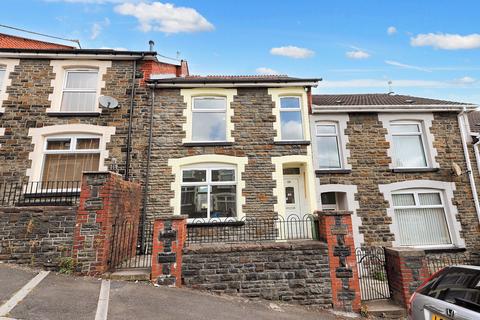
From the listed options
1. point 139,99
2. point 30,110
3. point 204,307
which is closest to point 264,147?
point 139,99

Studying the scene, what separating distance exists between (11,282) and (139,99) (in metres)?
6.13

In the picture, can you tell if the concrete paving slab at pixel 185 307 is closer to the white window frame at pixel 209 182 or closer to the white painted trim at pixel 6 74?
the white window frame at pixel 209 182

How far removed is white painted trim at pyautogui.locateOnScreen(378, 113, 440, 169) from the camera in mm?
9711

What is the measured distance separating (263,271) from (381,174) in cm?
643

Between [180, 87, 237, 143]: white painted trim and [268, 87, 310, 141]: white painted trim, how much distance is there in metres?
1.47

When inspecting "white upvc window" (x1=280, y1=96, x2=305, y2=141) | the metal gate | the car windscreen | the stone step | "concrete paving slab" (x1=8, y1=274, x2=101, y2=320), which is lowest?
the metal gate

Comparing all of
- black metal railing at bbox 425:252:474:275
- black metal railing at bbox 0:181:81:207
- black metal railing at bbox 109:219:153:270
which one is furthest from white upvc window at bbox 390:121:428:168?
black metal railing at bbox 0:181:81:207

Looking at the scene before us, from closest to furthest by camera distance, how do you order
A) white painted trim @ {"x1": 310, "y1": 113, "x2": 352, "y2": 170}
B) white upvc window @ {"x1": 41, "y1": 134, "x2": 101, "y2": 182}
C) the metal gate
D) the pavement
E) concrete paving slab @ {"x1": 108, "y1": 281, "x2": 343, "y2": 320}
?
the pavement → concrete paving slab @ {"x1": 108, "y1": 281, "x2": 343, "y2": 320} → the metal gate → white upvc window @ {"x1": 41, "y1": 134, "x2": 101, "y2": 182} → white painted trim @ {"x1": 310, "y1": 113, "x2": 352, "y2": 170}

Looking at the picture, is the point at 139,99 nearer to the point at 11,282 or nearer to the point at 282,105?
the point at 282,105

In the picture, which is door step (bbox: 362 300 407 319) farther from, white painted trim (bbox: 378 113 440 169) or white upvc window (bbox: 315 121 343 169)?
white painted trim (bbox: 378 113 440 169)

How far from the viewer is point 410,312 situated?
11.0 feet

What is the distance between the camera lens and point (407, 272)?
212 inches

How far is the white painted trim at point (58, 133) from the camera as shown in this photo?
8110 millimetres

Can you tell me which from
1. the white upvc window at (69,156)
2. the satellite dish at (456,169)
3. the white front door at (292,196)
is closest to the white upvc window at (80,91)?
the white upvc window at (69,156)
